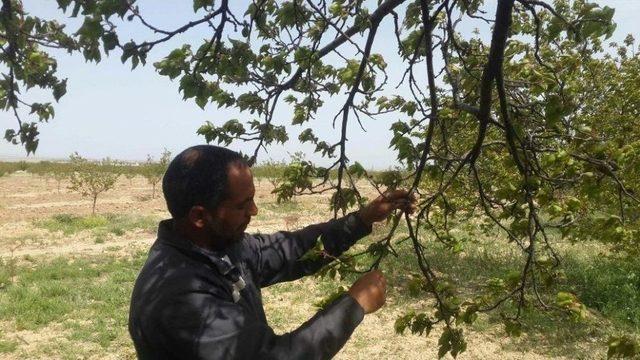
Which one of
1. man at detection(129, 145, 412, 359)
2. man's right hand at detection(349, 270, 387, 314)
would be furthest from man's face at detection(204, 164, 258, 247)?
man's right hand at detection(349, 270, 387, 314)

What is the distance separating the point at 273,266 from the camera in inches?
97.5

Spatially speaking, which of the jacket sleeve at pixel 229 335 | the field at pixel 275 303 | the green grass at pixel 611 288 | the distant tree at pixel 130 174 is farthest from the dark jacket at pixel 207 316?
the distant tree at pixel 130 174

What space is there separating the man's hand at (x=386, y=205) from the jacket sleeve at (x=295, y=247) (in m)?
0.06

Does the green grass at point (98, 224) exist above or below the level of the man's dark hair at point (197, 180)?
below

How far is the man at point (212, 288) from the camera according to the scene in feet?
5.25

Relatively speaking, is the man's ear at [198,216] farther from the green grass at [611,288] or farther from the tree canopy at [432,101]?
the green grass at [611,288]

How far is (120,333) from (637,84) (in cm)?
844

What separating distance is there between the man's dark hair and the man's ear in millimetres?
16

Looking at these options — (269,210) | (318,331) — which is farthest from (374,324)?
(269,210)

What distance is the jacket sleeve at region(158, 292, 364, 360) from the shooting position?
5.16ft

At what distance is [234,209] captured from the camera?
1.93 meters

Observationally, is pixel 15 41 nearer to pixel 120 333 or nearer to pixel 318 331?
pixel 318 331

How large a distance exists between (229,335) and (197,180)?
600 millimetres

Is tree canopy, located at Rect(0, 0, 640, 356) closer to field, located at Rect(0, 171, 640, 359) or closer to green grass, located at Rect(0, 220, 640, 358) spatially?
field, located at Rect(0, 171, 640, 359)
